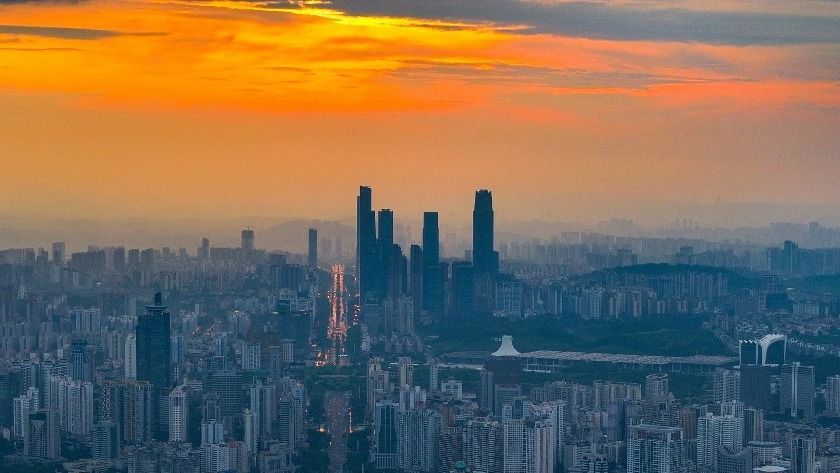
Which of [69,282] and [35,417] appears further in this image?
[69,282]

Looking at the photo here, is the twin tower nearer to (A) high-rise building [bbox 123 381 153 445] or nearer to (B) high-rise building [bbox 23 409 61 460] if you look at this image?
(A) high-rise building [bbox 123 381 153 445]

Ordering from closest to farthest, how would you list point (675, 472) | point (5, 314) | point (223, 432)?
point (675, 472) → point (223, 432) → point (5, 314)

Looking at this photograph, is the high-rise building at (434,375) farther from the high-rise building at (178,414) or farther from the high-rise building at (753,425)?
the high-rise building at (753,425)

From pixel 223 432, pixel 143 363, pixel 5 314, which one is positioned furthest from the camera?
pixel 5 314

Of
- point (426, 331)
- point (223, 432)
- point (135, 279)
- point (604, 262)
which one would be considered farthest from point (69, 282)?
point (604, 262)

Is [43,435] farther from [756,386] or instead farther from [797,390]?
[797,390]

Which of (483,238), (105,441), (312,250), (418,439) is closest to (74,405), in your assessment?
(105,441)

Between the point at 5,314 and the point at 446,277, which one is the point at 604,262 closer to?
the point at 446,277
